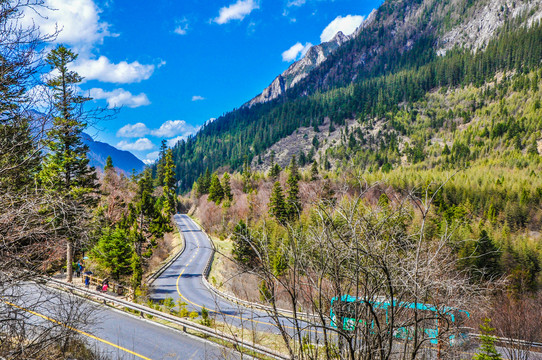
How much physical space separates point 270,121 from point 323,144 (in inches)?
2405

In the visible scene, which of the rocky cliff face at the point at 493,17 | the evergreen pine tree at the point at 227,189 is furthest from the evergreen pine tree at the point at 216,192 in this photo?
the rocky cliff face at the point at 493,17

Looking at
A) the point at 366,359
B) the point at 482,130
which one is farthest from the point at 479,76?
the point at 366,359

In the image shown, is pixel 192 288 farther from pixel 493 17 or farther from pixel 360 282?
pixel 493 17

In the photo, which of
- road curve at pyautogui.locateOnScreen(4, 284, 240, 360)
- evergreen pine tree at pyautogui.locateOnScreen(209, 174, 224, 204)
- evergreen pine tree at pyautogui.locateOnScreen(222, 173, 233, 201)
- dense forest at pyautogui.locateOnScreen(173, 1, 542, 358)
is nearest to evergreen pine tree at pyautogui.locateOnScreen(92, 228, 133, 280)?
road curve at pyautogui.locateOnScreen(4, 284, 240, 360)

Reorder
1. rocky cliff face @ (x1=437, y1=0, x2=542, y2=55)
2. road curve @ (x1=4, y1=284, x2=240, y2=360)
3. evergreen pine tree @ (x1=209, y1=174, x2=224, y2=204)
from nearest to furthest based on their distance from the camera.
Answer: road curve @ (x1=4, y1=284, x2=240, y2=360) < evergreen pine tree @ (x1=209, y1=174, x2=224, y2=204) < rocky cliff face @ (x1=437, y1=0, x2=542, y2=55)

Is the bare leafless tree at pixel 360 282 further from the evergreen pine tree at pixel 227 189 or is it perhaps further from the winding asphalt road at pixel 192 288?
the evergreen pine tree at pixel 227 189

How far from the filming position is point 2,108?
161 inches

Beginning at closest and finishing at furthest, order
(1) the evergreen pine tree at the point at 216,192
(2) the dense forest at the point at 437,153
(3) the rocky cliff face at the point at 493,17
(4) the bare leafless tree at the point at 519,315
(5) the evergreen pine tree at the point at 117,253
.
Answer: (4) the bare leafless tree at the point at 519,315, (5) the evergreen pine tree at the point at 117,253, (2) the dense forest at the point at 437,153, (1) the evergreen pine tree at the point at 216,192, (3) the rocky cliff face at the point at 493,17

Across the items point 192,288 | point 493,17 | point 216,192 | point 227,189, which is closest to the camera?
point 192,288

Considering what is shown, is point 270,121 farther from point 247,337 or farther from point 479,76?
point 247,337

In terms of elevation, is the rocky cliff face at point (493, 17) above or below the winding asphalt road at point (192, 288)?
above

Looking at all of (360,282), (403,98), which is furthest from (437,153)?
(360,282)

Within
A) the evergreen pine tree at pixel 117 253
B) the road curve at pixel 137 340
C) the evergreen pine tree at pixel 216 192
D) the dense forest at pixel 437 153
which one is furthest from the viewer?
the evergreen pine tree at pixel 216 192

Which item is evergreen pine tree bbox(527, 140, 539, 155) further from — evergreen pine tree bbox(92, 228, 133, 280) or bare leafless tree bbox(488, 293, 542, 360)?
evergreen pine tree bbox(92, 228, 133, 280)
